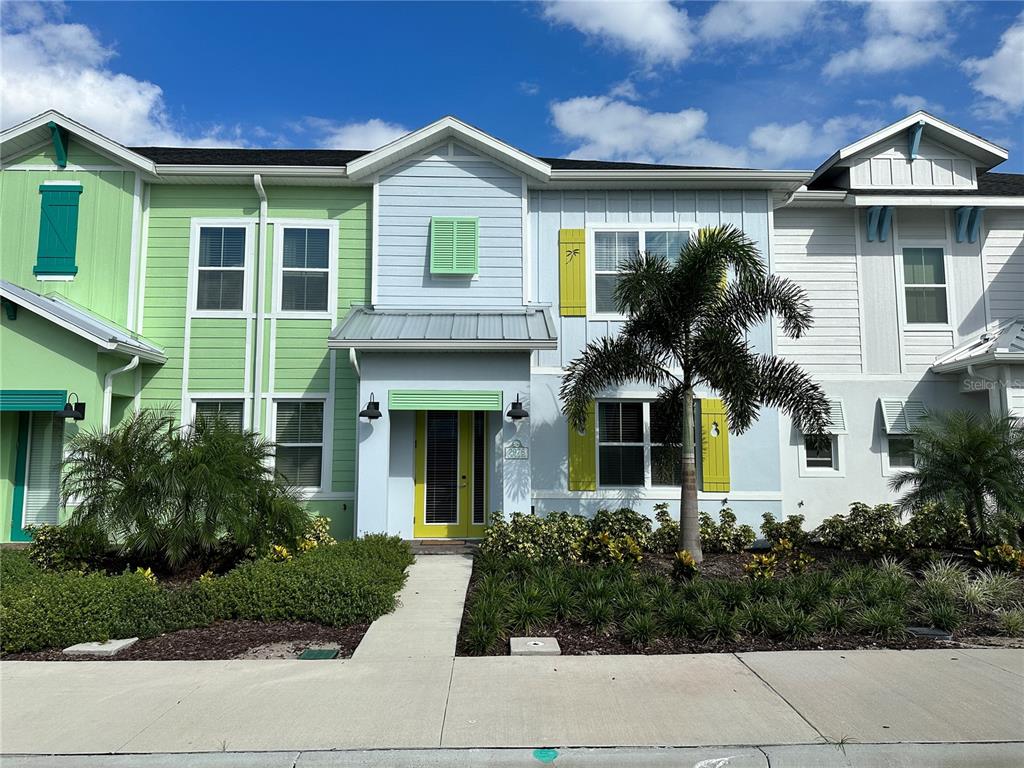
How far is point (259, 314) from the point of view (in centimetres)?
1177

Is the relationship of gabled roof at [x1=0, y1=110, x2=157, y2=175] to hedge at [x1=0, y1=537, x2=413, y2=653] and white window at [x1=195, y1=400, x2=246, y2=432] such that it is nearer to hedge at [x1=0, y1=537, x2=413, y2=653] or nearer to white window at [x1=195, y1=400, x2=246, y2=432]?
white window at [x1=195, y1=400, x2=246, y2=432]

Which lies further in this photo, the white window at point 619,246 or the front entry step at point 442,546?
the white window at point 619,246

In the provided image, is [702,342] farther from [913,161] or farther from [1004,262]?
[1004,262]

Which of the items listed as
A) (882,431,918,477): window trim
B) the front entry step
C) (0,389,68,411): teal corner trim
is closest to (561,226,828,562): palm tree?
the front entry step

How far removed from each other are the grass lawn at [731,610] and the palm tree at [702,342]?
6.69 ft

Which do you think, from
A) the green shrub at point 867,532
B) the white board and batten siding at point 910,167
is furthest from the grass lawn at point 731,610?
the white board and batten siding at point 910,167

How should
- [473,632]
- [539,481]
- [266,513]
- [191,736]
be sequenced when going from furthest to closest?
1. [539,481]
2. [266,513]
3. [473,632]
4. [191,736]

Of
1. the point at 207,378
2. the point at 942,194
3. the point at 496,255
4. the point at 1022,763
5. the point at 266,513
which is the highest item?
the point at 942,194

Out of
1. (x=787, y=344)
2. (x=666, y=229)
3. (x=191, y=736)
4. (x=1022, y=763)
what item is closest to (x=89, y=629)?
(x=191, y=736)

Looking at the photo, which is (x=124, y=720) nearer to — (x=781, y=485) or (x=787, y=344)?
(x=781, y=485)

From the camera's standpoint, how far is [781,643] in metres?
6.30

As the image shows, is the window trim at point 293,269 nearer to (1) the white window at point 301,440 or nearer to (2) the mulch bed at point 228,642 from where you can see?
(1) the white window at point 301,440

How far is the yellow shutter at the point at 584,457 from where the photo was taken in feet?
37.9

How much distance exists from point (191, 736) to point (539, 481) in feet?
25.5
